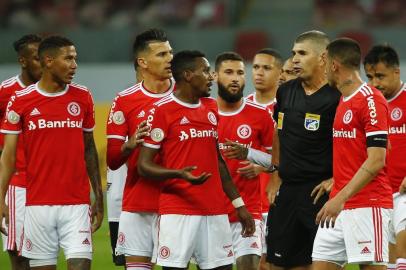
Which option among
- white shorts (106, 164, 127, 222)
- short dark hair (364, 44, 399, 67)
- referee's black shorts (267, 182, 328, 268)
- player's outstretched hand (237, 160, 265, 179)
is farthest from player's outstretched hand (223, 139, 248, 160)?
short dark hair (364, 44, 399, 67)

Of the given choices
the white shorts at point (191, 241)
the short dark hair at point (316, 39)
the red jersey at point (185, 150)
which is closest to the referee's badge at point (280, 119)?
the short dark hair at point (316, 39)

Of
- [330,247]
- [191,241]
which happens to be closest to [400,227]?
[330,247]

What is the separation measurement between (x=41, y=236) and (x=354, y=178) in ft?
8.40

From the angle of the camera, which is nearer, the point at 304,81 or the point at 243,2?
the point at 304,81

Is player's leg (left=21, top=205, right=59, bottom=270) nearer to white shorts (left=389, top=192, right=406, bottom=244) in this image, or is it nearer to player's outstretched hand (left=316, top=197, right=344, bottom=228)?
player's outstretched hand (left=316, top=197, right=344, bottom=228)

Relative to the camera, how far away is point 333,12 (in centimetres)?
2031

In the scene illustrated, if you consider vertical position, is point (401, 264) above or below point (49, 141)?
below

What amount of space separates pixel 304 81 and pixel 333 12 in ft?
38.5

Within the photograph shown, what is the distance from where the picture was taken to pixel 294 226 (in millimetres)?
8914

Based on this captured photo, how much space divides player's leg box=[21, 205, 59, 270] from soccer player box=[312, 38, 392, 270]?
82.5 inches

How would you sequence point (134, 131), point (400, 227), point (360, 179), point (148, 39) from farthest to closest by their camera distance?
point (400, 227) < point (148, 39) < point (134, 131) < point (360, 179)

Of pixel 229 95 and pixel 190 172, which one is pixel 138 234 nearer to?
pixel 190 172

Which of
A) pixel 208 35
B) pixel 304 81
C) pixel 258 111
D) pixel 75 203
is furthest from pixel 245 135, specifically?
pixel 208 35

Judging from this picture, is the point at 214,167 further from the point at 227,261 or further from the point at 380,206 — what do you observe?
the point at 380,206
